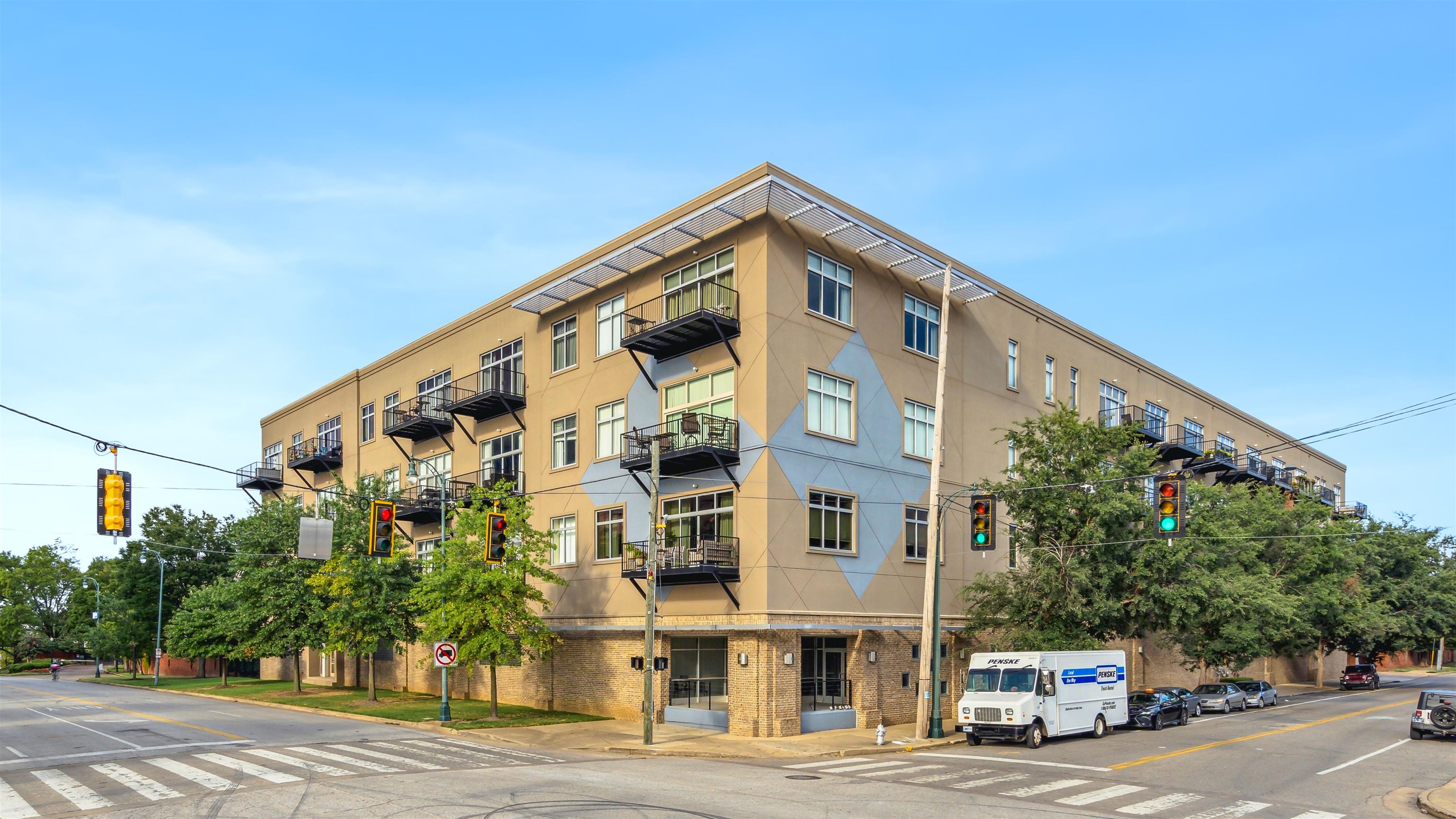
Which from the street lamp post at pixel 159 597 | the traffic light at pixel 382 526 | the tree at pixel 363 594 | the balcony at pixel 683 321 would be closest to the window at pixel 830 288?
the balcony at pixel 683 321

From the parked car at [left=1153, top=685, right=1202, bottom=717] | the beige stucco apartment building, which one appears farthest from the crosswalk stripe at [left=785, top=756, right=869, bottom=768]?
the parked car at [left=1153, top=685, right=1202, bottom=717]

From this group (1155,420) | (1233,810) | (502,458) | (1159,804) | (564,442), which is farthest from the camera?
(1155,420)

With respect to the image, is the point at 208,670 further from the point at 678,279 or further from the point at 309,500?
the point at 678,279

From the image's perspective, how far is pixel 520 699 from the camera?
42.2m

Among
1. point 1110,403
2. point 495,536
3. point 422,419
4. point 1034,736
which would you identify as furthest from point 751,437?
A: point 1110,403

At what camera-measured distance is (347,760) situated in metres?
23.9

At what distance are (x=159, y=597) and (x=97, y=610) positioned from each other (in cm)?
3291

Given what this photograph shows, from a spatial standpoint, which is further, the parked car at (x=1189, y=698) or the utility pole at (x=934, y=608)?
the parked car at (x=1189, y=698)

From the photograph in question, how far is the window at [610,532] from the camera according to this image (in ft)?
124

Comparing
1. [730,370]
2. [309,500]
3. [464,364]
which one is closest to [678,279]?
[730,370]

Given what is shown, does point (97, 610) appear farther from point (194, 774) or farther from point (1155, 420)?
point (1155, 420)

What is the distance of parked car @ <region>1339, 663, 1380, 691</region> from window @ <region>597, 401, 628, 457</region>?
176ft

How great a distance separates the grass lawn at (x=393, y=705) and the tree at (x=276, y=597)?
2.60 meters

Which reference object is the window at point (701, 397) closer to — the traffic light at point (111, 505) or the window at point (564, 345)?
the window at point (564, 345)
